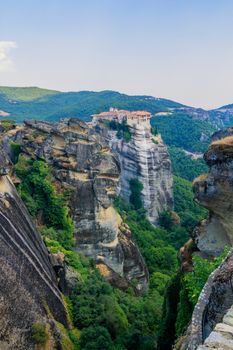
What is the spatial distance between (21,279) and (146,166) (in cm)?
3937

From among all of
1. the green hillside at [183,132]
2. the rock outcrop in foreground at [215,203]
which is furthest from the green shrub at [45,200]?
the green hillside at [183,132]

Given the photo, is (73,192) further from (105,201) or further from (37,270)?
(37,270)

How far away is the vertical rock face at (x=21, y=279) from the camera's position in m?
16.8

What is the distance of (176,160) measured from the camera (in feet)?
305

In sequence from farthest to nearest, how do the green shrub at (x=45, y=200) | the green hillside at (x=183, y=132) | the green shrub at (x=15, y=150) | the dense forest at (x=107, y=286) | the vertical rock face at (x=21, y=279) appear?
the green hillside at (x=183, y=132)
the green shrub at (x=15, y=150)
the green shrub at (x=45, y=200)
the dense forest at (x=107, y=286)
the vertical rock face at (x=21, y=279)

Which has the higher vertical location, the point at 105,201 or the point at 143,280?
the point at 105,201

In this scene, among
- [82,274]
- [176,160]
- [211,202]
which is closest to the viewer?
[211,202]

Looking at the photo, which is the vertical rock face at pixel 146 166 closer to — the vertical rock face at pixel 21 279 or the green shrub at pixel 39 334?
the vertical rock face at pixel 21 279

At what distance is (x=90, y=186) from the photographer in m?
33.0

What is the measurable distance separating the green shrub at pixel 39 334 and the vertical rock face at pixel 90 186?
14.1 meters

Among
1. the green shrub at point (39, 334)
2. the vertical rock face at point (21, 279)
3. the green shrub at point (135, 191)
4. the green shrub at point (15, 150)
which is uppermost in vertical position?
the green shrub at point (15, 150)

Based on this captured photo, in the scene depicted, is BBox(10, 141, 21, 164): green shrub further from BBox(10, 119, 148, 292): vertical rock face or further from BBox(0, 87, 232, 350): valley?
BBox(10, 119, 148, 292): vertical rock face

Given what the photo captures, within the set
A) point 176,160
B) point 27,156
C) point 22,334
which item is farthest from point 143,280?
point 176,160

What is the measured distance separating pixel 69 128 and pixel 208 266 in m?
22.4
